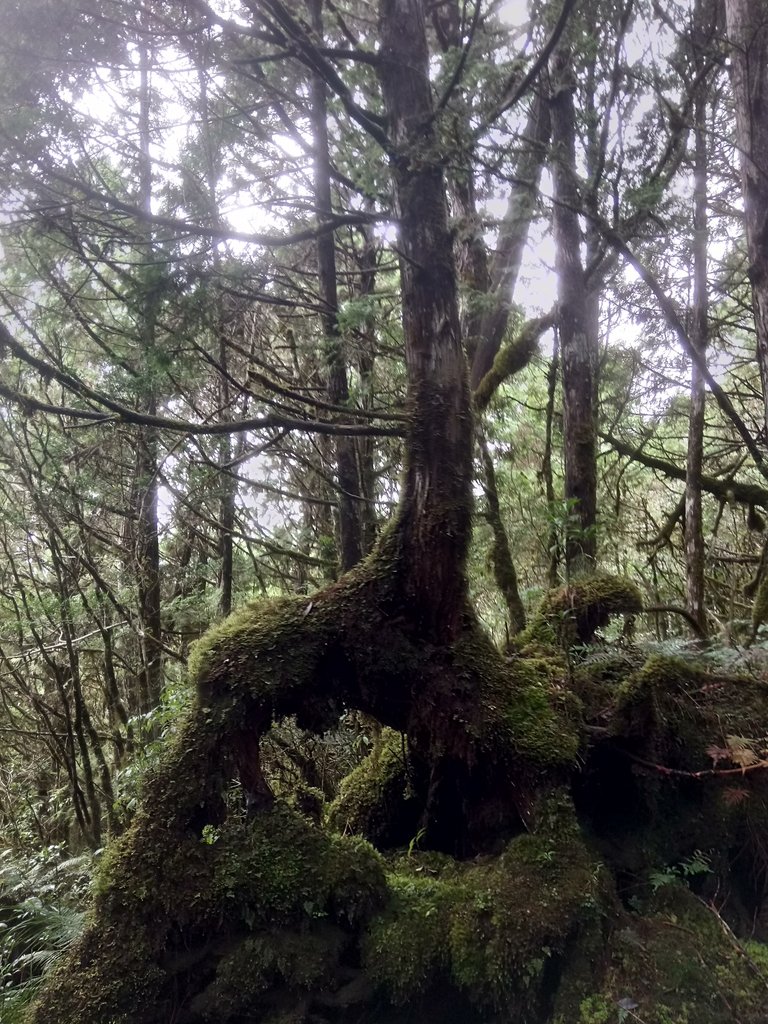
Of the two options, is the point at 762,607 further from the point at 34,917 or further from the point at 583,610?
the point at 34,917

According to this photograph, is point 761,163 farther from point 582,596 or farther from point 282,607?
point 282,607

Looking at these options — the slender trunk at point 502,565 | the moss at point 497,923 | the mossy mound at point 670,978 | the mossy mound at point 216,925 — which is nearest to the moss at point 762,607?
the slender trunk at point 502,565

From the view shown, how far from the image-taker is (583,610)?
4.73 metres

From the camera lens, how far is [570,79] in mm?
6215

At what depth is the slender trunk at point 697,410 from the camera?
241 inches

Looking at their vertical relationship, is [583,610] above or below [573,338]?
below

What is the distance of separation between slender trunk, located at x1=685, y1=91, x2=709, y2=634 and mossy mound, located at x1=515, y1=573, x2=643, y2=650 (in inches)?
58.9

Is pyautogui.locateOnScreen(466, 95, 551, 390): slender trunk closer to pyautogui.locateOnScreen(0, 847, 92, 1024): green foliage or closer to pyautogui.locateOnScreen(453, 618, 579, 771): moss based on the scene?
pyautogui.locateOnScreen(453, 618, 579, 771): moss

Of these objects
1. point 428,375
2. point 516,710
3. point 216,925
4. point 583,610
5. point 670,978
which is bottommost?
point 670,978

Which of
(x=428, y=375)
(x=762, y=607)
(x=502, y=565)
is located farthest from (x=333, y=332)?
(x=762, y=607)

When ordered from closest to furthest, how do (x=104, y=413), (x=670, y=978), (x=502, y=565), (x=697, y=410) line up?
(x=670, y=978) < (x=104, y=413) < (x=697, y=410) < (x=502, y=565)

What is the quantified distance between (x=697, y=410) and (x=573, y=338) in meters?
1.36

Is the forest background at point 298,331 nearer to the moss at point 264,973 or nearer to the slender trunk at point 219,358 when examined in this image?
the slender trunk at point 219,358

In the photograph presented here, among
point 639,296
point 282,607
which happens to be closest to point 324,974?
point 282,607
